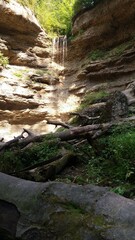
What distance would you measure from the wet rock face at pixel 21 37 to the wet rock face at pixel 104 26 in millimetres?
2575

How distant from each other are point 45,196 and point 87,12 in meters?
21.1

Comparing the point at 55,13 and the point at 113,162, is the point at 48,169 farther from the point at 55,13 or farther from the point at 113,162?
the point at 55,13

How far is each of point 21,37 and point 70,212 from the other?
21557 millimetres

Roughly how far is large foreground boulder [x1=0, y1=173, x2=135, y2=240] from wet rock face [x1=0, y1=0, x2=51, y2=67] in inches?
773

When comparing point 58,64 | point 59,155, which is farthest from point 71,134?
point 58,64

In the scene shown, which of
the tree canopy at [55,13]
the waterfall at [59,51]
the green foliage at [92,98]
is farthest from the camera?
the tree canopy at [55,13]

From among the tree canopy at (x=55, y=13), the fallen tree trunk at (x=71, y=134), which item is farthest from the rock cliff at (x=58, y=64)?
the fallen tree trunk at (x=71, y=134)

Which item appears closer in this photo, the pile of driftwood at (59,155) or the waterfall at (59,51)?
the pile of driftwood at (59,155)

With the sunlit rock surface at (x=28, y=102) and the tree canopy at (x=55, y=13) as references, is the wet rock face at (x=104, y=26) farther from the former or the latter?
the sunlit rock surface at (x=28, y=102)

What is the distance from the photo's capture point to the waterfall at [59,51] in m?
23.0

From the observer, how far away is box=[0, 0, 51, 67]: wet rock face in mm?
20578

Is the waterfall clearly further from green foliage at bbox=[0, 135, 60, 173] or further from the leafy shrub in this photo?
the leafy shrub

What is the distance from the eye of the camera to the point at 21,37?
72.7 ft

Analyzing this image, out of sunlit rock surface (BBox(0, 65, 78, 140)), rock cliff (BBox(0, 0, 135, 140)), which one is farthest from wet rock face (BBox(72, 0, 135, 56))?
sunlit rock surface (BBox(0, 65, 78, 140))
